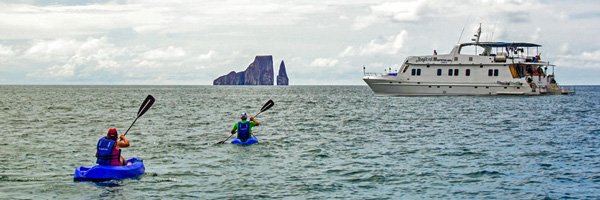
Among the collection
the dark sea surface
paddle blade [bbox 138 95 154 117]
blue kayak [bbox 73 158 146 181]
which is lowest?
the dark sea surface

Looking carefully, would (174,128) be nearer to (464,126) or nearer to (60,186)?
(464,126)

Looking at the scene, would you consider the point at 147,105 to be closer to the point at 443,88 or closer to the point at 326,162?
the point at 326,162

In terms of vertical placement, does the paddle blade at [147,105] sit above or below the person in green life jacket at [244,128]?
above

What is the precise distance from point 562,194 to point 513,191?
1.15 metres

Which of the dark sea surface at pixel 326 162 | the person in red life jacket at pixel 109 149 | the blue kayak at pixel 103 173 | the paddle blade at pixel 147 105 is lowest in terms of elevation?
the dark sea surface at pixel 326 162

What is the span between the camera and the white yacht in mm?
71312

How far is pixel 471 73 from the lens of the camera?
7175 cm

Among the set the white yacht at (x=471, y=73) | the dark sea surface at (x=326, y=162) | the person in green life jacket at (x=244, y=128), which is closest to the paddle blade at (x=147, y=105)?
the dark sea surface at (x=326, y=162)

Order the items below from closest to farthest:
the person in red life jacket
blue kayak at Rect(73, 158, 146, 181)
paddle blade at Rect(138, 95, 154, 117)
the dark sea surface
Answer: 1. the dark sea surface
2. blue kayak at Rect(73, 158, 146, 181)
3. the person in red life jacket
4. paddle blade at Rect(138, 95, 154, 117)

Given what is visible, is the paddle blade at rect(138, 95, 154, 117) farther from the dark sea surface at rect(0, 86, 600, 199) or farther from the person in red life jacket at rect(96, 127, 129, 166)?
the person in red life jacket at rect(96, 127, 129, 166)

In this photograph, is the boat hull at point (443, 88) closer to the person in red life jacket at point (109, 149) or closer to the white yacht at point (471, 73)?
the white yacht at point (471, 73)

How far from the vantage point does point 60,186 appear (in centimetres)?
1691

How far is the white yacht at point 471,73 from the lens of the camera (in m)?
71.3

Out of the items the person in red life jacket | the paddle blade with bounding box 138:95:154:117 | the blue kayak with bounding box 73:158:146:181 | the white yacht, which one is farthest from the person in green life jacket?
the white yacht
